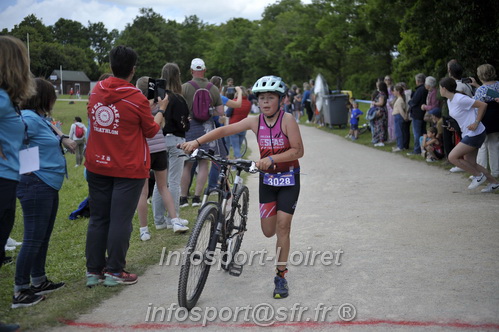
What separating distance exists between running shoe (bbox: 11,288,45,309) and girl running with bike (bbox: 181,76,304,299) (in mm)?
1931

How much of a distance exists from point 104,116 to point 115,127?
0.15m

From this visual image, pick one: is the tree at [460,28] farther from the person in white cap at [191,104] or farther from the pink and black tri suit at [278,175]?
the pink and black tri suit at [278,175]

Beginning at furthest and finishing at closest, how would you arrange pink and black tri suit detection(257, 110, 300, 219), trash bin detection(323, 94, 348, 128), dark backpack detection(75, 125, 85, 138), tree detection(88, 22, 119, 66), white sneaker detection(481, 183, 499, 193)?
1. tree detection(88, 22, 119, 66)
2. trash bin detection(323, 94, 348, 128)
3. dark backpack detection(75, 125, 85, 138)
4. white sneaker detection(481, 183, 499, 193)
5. pink and black tri suit detection(257, 110, 300, 219)

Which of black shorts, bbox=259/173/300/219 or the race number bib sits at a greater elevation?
the race number bib

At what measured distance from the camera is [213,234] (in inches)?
217

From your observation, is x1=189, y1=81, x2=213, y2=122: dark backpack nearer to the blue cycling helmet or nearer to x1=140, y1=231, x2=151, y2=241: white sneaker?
x1=140, y1=231, x2=151, y2=241: white sneaker

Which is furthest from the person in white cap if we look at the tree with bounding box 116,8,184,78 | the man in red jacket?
the tree with bounding box 116,8,184,78

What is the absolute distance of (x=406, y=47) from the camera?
23.5 m

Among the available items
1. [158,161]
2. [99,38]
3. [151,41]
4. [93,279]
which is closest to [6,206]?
[93,279]

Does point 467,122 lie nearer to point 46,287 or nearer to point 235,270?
point 235,270

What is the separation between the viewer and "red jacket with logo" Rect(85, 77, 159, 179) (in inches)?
223

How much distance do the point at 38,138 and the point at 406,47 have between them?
20313 mm

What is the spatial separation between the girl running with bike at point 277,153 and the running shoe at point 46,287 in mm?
1916

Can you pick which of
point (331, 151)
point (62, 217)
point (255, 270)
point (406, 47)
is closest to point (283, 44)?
point (406, 47)
